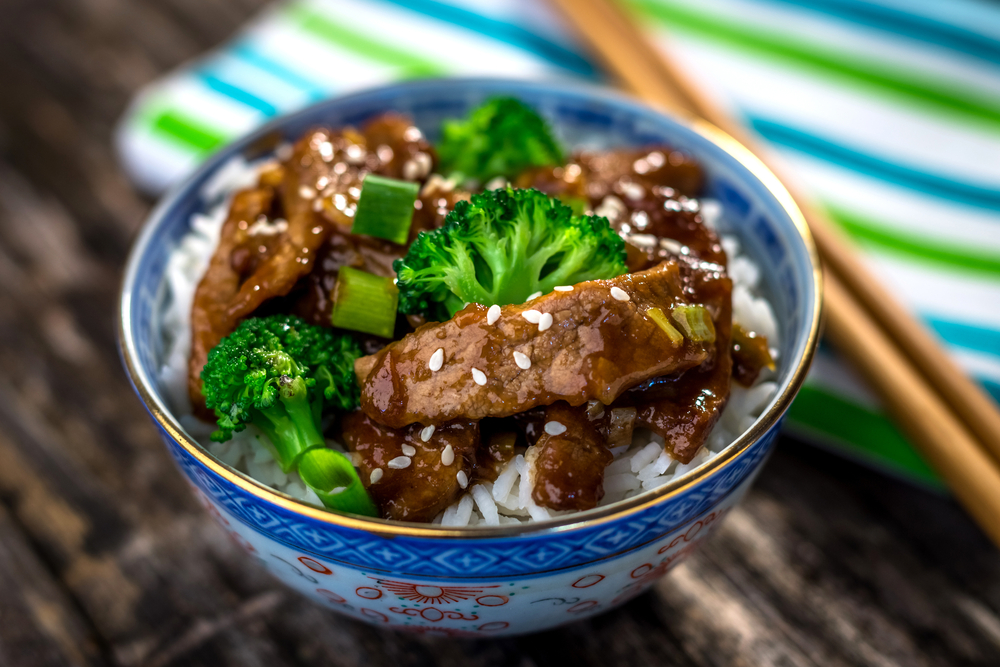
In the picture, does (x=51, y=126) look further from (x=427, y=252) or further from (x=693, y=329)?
(x=693, y=329)

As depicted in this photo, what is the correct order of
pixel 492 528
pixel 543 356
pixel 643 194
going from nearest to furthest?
pixel 492 528
pixel 543 356
pixel 643 194

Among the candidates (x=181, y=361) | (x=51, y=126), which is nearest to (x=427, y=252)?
(x=181, y=361)

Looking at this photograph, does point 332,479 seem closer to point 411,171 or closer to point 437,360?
point 437,360

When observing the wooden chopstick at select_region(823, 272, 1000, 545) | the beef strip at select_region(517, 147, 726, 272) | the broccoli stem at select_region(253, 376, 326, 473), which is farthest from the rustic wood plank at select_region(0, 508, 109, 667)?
the wooden chopstick at select_region(823, 272, 1000, 545)

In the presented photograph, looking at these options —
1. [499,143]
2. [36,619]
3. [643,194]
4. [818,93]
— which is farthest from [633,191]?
[36,619]

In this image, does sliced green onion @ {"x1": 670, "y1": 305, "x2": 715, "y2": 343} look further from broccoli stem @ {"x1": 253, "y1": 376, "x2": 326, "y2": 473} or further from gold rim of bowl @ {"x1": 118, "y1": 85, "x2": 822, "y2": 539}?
broccoli stem @ {"x1": 253, "y1": 376, "x2": 326, "y2": 473}

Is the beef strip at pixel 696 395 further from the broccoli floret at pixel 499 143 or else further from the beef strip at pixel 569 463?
the broccoli floret at pixel 499 143
